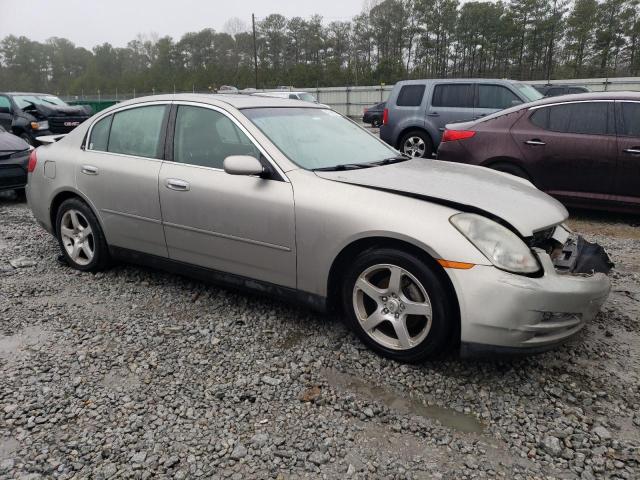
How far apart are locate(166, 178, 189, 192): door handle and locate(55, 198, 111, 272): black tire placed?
1020mm

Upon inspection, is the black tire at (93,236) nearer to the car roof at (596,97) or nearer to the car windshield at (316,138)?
the car windshield at (316,138)

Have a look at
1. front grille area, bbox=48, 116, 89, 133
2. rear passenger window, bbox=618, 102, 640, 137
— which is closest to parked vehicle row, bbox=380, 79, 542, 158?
rear passenger window, bbox=618, 102, 640, 137

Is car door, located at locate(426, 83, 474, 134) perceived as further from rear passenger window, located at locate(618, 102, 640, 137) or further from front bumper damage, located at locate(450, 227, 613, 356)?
front bumper damage, located at locate(450, 227, 613, 356)

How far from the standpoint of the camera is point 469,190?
3047mm

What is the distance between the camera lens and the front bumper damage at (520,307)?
248 centimetres

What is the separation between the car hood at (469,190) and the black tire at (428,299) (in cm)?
39

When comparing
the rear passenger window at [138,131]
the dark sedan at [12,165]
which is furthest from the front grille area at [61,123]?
the rear passenger window at [138,131]

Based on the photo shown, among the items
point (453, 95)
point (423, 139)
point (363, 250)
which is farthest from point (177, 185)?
point (453, 95)

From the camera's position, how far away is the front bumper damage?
2.48m

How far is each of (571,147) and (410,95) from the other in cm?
472

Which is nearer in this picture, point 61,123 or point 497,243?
point 497,243

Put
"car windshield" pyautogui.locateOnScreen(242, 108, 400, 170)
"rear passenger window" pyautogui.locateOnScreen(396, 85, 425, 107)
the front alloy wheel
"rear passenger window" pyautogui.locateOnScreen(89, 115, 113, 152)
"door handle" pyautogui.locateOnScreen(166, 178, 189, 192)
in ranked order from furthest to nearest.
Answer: "rear passenger window" pyautogui.locateOnScreen(396, 85, 425, 107), "rear passenger window" pyautogui.locateOnScreen(89, 115, 113, 152), "door handle" pyautogui.locateOnScreen(166, 178, 189, 192), "car windshield" pyautogui.locateOnScreen(242, 108, 400, 170), the front alloy wheel

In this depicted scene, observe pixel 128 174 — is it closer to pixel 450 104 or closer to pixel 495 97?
pixel 450 104

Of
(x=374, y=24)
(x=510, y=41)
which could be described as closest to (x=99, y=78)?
(x=374, y=24)
